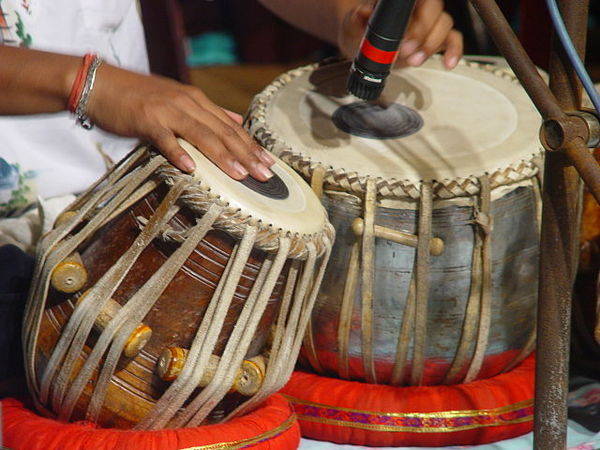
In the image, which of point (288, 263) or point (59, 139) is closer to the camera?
point (288, 263)

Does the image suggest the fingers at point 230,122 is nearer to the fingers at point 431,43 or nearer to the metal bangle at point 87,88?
the metal bangle at point 87,88

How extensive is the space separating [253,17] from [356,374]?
2395 mm

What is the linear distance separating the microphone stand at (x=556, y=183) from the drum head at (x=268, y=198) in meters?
0.34

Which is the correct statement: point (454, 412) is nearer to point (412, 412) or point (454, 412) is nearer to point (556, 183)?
point (412, 412)

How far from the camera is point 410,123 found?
1442 millimetres

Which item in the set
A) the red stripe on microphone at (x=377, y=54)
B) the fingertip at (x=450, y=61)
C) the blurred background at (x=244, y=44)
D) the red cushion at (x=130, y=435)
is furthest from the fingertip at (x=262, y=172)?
the blurred background at (x=244, y=44)

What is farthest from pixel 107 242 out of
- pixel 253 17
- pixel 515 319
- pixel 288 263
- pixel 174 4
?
pixel 253 17

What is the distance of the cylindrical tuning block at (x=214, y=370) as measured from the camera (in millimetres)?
1172

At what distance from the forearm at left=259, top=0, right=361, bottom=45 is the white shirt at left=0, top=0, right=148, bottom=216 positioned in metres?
0.37

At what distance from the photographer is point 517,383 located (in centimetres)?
152

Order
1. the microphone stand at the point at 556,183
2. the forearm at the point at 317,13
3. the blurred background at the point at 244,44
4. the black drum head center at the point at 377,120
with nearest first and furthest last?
the microphone stand at the point at 556,183, the black drum head center at the point at 377,120, the forearm at the point at 317,13, the blurred background at the point at 244,44

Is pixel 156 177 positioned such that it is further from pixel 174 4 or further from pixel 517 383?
pixel 174 4

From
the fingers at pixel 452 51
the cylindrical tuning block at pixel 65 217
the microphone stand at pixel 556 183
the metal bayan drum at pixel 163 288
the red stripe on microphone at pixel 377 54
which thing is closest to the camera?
the microphone stand at pixel 556 183

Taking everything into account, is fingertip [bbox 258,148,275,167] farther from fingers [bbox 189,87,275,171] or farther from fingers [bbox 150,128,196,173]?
fingers [bbox 150,128,196,173]
